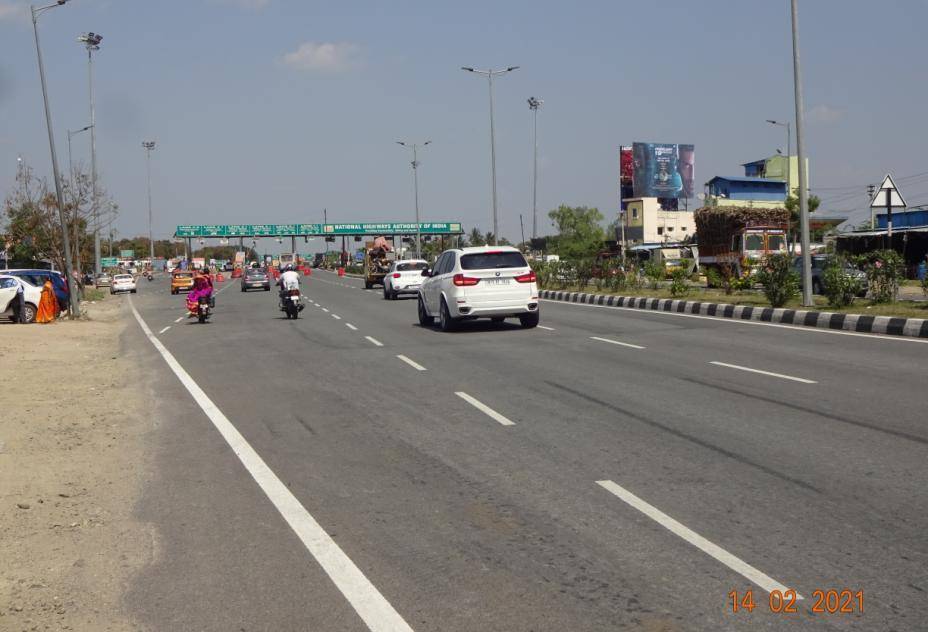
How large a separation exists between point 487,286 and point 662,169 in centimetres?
7145

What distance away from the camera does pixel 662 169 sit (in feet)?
291

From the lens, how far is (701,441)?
8.29 meters

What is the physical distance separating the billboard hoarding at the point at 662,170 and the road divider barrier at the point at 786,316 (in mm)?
56343

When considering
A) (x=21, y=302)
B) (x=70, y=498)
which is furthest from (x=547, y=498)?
(x=21, y=302)

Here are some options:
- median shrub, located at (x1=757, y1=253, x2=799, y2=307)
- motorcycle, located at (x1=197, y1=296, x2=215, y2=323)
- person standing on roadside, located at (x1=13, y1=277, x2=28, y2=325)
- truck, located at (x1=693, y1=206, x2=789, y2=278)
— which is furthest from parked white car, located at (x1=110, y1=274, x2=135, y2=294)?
median shrub, located at (x1=757, y1=253, x2=799, y2=307)

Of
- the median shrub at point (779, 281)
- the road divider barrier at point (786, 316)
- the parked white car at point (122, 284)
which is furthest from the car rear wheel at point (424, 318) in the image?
the parked white car at point (122, 284)

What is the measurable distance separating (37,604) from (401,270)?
3502 cm

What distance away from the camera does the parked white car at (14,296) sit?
29.7 metres

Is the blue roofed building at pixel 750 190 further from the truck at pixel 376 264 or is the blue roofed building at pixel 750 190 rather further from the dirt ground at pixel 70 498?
the dirt ground at pixel 70 498

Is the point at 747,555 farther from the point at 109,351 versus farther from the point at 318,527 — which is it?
the point at 109,351

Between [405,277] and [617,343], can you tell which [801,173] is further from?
[405,277]

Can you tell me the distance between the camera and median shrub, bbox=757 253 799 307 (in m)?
24.0

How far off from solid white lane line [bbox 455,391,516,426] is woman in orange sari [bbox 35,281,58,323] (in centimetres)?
2253

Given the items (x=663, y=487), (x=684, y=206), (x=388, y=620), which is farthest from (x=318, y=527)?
(x=684, y=206)
